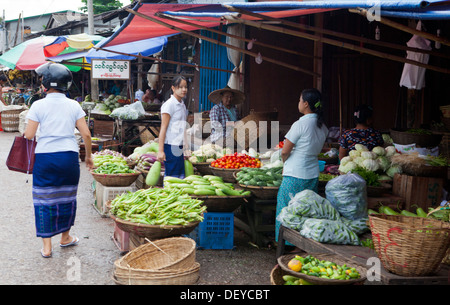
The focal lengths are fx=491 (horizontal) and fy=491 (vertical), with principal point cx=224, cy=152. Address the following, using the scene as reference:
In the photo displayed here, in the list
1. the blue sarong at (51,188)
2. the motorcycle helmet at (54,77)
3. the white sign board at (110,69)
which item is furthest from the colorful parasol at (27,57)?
the blue sarong at (51,188)

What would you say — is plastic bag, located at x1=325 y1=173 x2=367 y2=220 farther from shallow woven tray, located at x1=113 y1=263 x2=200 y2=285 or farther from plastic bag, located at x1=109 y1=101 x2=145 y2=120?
plastic bag, located at x1=109 y1=101 x2=145 y2=120

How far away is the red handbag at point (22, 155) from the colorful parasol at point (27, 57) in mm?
15141

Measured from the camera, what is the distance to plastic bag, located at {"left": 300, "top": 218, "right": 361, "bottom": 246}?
4.47 meters

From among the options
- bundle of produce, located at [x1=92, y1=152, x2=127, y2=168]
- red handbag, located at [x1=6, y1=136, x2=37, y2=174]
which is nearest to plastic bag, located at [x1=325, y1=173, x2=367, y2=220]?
red handbag, located at [x1=6, y1=136, x2=37, y2=174]

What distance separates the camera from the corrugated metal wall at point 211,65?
38.6ft

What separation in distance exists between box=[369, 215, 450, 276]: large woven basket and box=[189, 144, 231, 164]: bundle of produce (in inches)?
180

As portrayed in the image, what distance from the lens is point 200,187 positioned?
5.93m

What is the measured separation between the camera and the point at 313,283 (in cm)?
353

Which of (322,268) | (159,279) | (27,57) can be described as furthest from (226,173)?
(27,57)

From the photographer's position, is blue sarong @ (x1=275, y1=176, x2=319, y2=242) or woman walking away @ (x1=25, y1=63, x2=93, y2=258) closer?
blue sarong @ (x1=275, y1=176, x2=319, y2=242)

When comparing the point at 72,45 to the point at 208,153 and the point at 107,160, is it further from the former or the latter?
the point at 208,153

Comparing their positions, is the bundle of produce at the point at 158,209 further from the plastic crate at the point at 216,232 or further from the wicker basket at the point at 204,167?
the wicker basket at the point at 204,167
